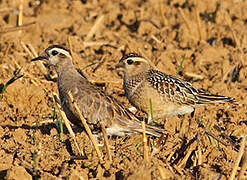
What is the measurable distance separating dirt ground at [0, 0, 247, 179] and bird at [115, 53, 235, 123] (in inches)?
8.6

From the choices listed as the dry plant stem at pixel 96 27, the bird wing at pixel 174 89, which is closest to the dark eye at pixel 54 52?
the bird wing at pixel 174 89

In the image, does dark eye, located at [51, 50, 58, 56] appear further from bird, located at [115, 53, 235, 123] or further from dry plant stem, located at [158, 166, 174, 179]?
dry plant stem, located at [158, 166, 174, 179]

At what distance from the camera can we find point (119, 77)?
437 inches

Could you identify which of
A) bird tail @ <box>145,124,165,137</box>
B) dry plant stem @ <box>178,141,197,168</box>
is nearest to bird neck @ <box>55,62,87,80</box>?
bird tail @ <box>145,124,165,137</box>

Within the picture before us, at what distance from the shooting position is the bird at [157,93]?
359 inches

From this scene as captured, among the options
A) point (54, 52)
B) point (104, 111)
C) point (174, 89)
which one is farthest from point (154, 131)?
point (54, 52)

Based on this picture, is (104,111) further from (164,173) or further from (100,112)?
(164,173)

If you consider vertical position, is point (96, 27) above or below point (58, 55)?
above

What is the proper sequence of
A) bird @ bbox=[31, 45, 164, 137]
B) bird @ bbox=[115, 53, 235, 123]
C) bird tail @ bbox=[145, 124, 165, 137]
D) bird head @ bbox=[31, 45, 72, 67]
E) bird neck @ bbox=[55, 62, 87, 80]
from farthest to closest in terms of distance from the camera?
bird @ bbox=[115, 53, 235, 123]
bird head @ bbox=[31, 45, 72, 67]
bird neck @ bbox=[55, 62, 87, 80]
bird @ bbox=[31, 45, 164, 137]
bird tail @ bbox=[145, 124, 165, 137]

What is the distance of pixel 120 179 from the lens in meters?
6.71

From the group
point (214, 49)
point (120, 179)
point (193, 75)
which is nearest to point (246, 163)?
point (120, 179)

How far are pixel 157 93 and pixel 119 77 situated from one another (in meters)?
2.08

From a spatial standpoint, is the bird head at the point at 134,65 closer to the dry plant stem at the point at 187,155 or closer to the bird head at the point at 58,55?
the bird head at the point at 58,55

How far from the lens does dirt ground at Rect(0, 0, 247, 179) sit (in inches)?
277
